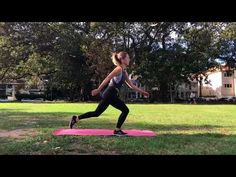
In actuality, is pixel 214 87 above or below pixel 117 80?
above

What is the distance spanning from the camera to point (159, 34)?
49188mm

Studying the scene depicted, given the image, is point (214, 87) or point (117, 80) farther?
point (214, 87)

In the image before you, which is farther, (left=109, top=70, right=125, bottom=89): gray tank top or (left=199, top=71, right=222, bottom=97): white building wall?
(left=199, top=71, right=222, bottom=97): white building wall

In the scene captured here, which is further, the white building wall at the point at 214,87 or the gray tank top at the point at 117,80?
the white building wall at the point at 214,87
